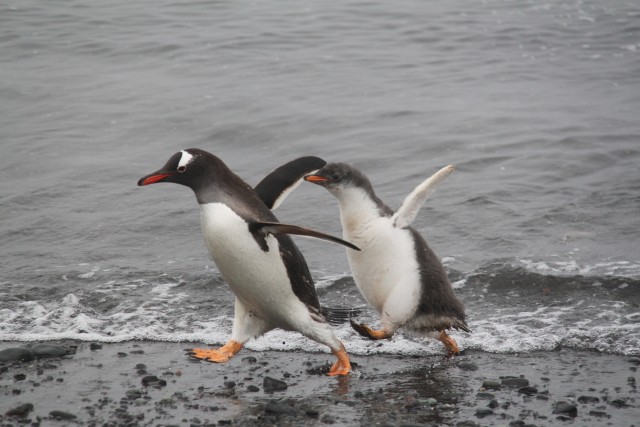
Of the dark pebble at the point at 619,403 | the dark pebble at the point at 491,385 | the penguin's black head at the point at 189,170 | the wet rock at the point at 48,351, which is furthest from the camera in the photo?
→ the wet rock at the point at 48,351

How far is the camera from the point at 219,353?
5.31 meters

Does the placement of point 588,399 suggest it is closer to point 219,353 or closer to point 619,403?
point 619,403

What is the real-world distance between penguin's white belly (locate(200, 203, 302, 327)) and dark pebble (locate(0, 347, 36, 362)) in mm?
1177

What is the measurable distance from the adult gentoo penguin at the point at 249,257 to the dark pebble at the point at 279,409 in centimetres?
72

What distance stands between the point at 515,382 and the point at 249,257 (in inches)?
58.6

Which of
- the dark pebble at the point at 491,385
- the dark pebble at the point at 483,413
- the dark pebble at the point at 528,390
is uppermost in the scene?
the dark pebble at the point at 483,413

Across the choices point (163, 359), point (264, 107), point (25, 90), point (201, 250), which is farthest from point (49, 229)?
point (25, 90)

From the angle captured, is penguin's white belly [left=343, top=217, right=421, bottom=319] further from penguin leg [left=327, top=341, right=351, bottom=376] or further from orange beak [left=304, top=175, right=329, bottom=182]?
penguin leg [left=327, top=341, right=351, bottom=376]

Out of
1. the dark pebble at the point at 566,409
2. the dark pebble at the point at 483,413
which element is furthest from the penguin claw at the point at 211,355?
the dark pebble at the point at 566,409

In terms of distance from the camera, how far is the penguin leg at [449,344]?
226 inches

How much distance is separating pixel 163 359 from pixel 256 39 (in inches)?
450

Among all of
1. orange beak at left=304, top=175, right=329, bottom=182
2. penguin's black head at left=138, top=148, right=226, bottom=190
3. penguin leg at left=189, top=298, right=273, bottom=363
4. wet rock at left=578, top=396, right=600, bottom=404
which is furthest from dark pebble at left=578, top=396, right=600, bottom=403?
penguin's black head at left=138, top=148, right=226, bottom=190

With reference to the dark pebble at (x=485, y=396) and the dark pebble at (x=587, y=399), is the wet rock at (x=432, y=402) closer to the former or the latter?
the dark pebble at (x=485, y=396)

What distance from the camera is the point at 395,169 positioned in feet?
34.5
